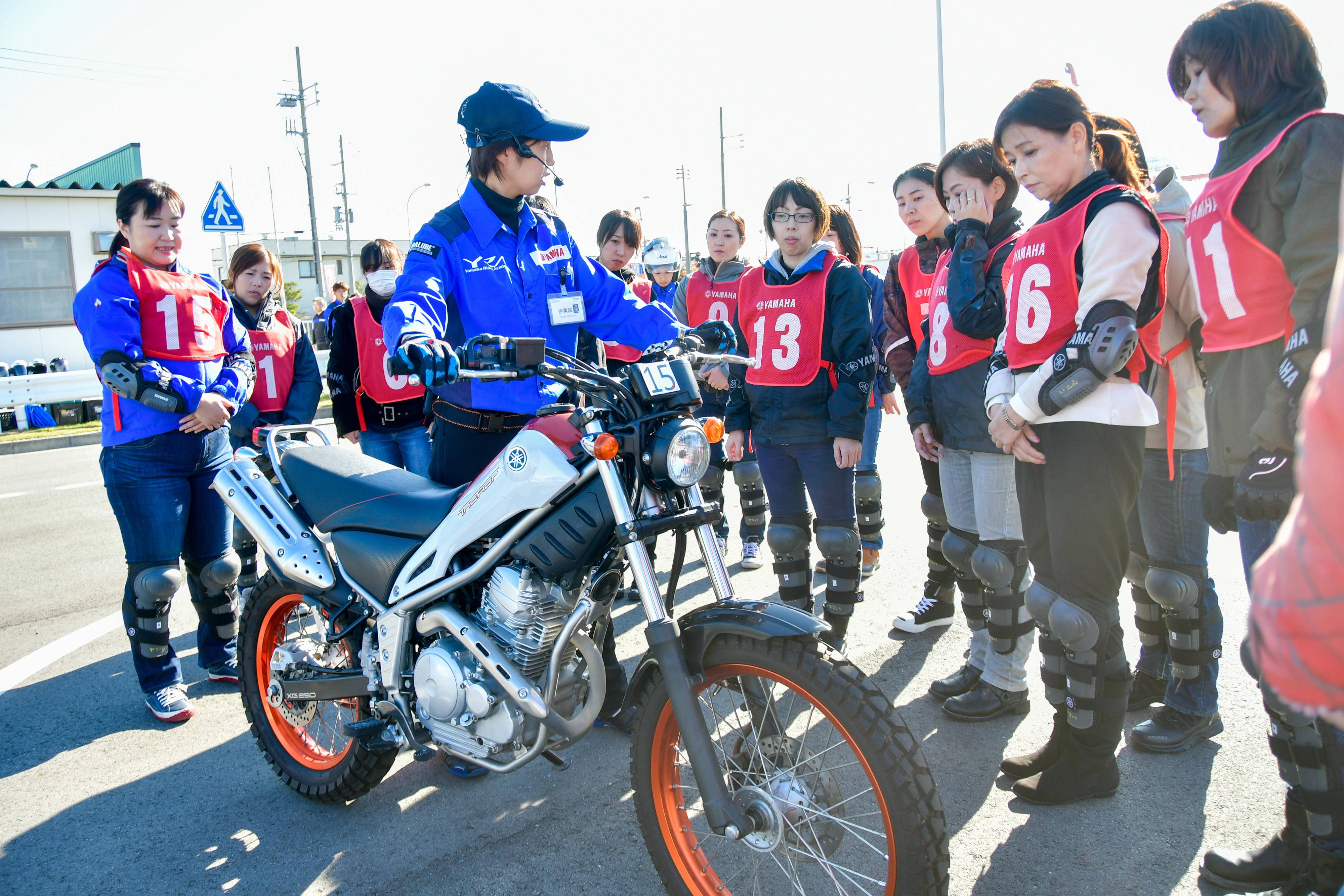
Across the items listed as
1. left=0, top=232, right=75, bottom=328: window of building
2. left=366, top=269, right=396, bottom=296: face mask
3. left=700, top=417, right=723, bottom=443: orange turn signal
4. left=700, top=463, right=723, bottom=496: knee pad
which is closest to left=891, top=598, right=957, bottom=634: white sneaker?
left=700, top=463, right=723, bottom=496: knee pad

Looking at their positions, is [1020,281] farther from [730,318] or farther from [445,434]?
[730,318]

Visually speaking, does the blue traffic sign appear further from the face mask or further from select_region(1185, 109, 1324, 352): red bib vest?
select_region(1185, 109, 1324, 352): red bib vest

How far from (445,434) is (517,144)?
3.19 feet

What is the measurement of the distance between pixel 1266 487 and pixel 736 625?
1273 millimetres

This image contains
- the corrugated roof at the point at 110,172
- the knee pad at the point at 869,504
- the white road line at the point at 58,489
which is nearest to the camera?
the knee pad at the point at 869,504

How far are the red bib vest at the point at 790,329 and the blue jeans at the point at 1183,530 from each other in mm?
1327

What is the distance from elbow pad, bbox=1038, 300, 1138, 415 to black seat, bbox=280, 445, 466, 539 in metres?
1.70

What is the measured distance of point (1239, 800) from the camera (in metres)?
2.60

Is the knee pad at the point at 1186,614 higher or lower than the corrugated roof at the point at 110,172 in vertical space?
lower

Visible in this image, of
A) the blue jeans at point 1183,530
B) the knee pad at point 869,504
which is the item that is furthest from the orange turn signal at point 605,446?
the knee pad at point 869,504

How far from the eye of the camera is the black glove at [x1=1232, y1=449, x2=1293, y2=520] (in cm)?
197

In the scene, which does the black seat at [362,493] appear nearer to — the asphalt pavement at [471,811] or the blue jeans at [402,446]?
the asphalt pavement at [471,811]

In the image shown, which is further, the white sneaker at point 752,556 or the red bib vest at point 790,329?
the white sneaker at point 752,556

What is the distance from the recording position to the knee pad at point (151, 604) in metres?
3.59
